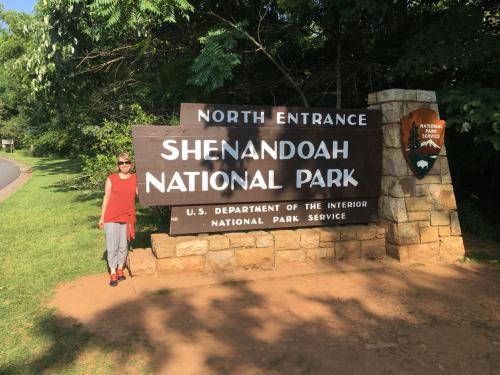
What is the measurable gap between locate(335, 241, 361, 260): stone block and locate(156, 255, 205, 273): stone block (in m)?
1.82

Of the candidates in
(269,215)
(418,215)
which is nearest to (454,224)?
(418,215)

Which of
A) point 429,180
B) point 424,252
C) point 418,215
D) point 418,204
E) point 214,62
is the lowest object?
point 424,252

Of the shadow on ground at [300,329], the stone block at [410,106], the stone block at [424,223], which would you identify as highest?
the stone block at [410,106]

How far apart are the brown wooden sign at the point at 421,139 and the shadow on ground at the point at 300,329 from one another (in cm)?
159

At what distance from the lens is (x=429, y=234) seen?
625 cm

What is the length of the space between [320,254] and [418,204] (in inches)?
60.1

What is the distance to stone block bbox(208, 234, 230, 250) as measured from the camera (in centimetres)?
559

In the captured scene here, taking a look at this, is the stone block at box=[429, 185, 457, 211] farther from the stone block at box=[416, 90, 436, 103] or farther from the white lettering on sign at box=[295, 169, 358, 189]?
the stone block at box=[416, 90, 436, 103]

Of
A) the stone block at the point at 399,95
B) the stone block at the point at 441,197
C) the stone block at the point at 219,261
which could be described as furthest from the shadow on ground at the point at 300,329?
the stone block at the point at 399,95

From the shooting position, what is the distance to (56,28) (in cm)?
886

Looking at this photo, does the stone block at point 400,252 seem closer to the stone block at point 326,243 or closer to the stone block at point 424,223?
the stone block at point 424,223

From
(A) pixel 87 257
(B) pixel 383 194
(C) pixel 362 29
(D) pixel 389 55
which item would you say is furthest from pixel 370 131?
(A) pixel 87 257

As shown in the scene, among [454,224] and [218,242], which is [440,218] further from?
[218,242]

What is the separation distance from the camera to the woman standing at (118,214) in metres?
5.21
